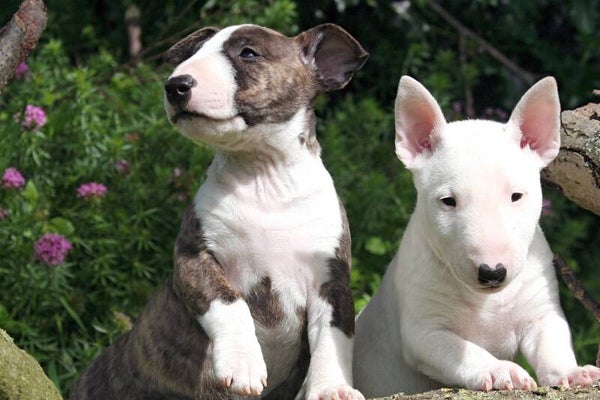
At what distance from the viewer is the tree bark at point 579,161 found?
16.1ft

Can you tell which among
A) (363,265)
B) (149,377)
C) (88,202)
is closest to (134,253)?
(88,202)

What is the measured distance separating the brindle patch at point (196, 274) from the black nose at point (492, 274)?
1028 millimetres

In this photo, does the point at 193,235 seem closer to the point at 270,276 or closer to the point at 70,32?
the point at 270,276

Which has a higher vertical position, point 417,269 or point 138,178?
point 417,269

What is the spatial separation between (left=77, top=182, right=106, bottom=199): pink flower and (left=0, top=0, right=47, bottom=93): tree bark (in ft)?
5.14

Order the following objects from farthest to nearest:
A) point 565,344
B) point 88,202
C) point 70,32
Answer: point 70,32 → point 88,202 → point 565,344

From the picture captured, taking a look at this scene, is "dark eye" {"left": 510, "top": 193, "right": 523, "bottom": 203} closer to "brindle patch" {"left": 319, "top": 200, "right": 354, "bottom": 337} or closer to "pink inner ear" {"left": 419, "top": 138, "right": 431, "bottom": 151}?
"pink inner ear" {"left": 419, "top": 138, "right": 431, "bottom": 151}

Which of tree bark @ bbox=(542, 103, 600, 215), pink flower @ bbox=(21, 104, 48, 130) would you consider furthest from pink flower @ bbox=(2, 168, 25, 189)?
tree bark @ bbox=(542, 103, 600, 215)

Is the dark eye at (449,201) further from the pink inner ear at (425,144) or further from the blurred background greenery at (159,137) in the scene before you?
the blurred background greenery at (159,137)

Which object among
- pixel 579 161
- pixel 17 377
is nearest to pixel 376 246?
pixel 579 161

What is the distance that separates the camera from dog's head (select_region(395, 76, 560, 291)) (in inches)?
162

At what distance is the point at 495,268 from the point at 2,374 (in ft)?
5.58

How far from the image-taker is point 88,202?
6855 mm

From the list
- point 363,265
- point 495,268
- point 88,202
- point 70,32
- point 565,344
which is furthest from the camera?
point 70,32
